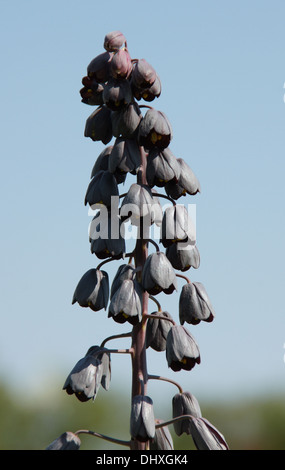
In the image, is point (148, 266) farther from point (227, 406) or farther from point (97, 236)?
point (227, 406)

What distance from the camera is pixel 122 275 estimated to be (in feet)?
16.6

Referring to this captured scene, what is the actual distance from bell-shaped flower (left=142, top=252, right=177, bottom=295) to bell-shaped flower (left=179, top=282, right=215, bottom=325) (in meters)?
0.25

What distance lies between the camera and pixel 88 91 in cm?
554

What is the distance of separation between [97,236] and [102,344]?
701 millimetres

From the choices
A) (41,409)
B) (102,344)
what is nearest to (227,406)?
(41,409)

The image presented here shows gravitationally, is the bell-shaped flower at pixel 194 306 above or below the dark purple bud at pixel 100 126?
below

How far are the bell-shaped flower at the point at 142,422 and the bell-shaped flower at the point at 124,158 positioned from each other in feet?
4.94

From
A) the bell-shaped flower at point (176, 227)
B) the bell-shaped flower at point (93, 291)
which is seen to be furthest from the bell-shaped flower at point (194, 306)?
the bell-shaped flower at point (93, 291)

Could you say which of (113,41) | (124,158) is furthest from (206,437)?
(113,41)

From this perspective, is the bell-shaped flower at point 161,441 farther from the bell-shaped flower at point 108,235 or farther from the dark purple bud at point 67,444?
the bell-shaped flower at point 108,235

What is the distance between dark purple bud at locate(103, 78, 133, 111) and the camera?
512 cm

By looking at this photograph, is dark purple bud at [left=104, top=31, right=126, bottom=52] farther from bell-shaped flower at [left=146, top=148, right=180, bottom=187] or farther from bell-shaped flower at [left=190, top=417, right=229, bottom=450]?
bell-shaped flower at [left=190, top=417, right=229, bottom=450]

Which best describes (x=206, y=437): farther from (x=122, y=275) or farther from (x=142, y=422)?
(x=122, y=275)

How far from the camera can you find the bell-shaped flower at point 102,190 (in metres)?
5.10
